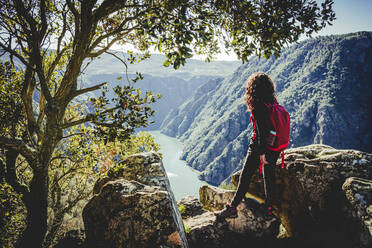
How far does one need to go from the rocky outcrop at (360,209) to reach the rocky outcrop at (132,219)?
431 centimetres

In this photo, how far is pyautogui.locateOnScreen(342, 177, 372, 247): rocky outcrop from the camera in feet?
14.8

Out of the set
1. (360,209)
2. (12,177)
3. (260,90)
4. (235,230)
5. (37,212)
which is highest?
(260,90)

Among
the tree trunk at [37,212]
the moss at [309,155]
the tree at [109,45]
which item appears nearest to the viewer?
the tree at [109,45]

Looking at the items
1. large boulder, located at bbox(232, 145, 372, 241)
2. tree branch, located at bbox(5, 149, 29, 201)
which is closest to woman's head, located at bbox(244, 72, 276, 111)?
large boulder, located at bbox(232, 145, 372, 241)

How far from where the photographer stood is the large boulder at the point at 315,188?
576 centimetres

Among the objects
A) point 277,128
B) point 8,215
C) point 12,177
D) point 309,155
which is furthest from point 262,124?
point 8,215

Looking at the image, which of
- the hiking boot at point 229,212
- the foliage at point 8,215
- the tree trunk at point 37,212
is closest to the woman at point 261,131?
the hiking boot at point 229,212

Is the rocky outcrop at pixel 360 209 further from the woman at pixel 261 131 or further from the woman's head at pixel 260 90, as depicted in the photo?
the woman's head at pixel 260 90

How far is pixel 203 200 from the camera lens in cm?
905

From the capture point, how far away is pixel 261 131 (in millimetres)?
4258

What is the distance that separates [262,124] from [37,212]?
23.4 feet

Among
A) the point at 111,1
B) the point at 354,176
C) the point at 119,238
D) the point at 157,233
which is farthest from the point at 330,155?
the point at 111,1

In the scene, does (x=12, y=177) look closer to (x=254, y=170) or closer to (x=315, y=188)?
(x=254, y=170)

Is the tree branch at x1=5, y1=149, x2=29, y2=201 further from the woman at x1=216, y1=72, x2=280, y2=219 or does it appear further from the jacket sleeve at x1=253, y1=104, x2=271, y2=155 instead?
the jacket sleeve at x1=253, y1=104, x2=271, y2=155
